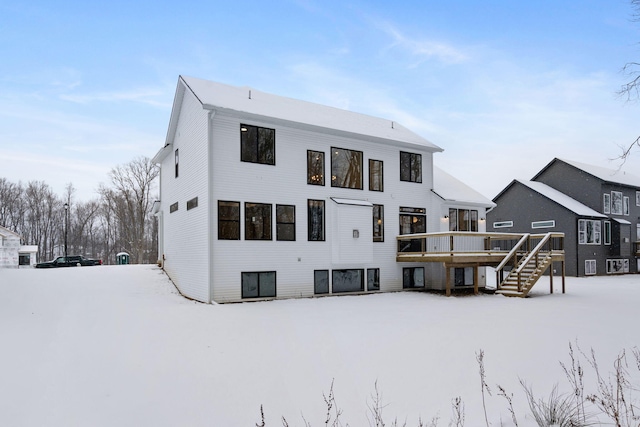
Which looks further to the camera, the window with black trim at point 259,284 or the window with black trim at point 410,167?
the window with black trim at point 410,167

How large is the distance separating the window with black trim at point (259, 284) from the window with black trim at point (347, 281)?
9.00 ft

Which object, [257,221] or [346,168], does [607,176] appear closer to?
[346,168]

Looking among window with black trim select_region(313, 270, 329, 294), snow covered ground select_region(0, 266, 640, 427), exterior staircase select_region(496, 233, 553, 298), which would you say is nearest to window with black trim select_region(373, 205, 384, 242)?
window with black trim select_region(313, 270, 329, 294)

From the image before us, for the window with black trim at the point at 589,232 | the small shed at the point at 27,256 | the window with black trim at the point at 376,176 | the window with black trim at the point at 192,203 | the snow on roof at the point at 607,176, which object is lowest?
the small shed at the point at 27,256

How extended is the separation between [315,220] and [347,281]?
2.94 m

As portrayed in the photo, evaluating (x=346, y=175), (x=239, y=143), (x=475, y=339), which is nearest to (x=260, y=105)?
(x=239, y=143)

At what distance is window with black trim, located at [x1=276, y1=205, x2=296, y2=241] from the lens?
48.3 ft

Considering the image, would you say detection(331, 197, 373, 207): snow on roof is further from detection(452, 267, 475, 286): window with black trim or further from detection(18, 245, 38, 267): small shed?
detection(18, 245, 38, 267): small shed

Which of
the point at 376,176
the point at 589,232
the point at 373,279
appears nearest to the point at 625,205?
the point at 589,232

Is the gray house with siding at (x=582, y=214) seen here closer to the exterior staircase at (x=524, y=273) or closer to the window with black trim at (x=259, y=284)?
the exterior staircase at (x=524, y=273)

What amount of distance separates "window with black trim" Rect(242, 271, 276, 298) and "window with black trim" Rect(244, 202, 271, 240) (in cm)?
132

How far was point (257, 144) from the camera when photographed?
14.5 meters

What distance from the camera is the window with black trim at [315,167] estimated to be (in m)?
15.7

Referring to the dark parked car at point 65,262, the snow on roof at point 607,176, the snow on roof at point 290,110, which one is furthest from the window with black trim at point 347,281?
the dark parked car at point 65,262
